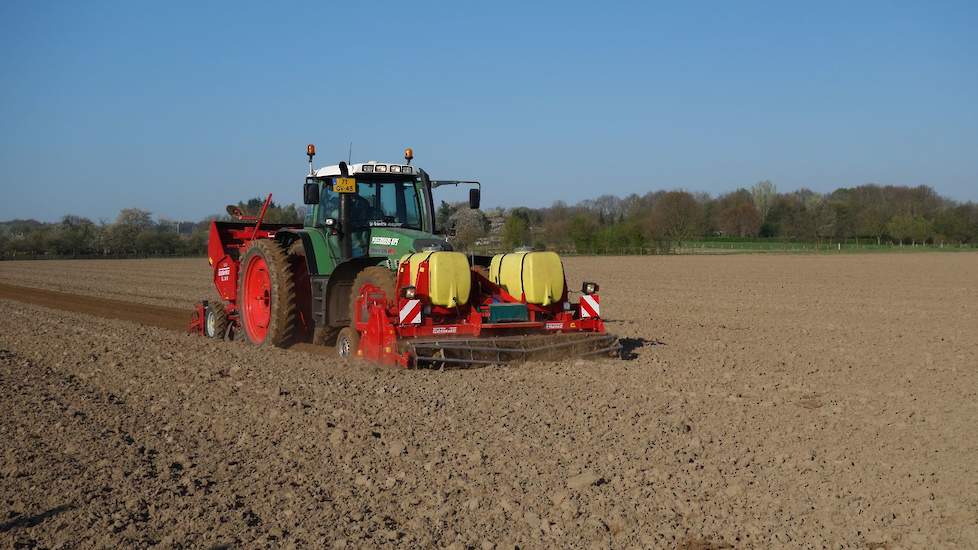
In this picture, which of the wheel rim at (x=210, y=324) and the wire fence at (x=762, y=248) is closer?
the wheel rim at (x=210, y=324)

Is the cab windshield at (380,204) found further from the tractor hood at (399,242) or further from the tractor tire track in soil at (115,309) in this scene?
the tractor tire track in soil at (115,309)

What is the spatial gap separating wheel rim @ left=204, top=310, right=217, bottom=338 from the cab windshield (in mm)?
2961

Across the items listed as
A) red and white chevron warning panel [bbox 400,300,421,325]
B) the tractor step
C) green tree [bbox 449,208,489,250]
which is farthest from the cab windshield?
the tractor step

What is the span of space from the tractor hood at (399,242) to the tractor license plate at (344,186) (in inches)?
27.1

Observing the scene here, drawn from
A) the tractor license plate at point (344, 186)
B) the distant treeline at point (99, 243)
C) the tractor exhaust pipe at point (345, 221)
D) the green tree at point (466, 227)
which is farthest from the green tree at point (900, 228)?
the tractor license plate at point (344, 186)

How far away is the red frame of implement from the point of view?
30.6 ft

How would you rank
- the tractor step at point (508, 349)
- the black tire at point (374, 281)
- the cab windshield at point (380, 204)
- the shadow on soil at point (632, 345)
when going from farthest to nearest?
the cab windshield at point (380, 204) < the shadow on soil at point (632, 345) < the black tire at point (374, 281) < the tractor step at point (508, 349)

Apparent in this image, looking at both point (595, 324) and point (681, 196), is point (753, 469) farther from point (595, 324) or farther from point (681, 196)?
point (681, 196)

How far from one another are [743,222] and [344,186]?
84223 millimetres

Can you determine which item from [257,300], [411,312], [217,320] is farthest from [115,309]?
[411,312]

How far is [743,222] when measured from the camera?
90062 millimetres

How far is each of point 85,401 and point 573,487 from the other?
15.5 ft

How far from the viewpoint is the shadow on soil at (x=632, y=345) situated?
10.8 meters

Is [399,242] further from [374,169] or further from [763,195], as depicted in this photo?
[763,195]
